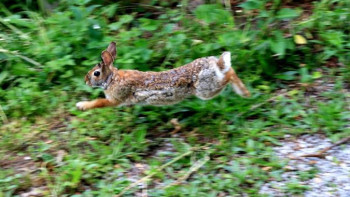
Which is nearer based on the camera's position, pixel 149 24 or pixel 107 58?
pixel 107 58

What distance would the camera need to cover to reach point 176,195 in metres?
4.50

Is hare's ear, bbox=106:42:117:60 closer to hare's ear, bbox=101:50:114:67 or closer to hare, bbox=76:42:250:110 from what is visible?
hare, bbox=76:42:250:110

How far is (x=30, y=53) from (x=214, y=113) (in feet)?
6.64

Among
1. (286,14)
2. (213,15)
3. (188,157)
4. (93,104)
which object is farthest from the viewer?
(213,15)

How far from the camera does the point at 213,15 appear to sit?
5.97 metres

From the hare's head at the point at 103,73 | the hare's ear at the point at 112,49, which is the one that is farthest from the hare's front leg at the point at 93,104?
the hare's ear at the point at 112,49

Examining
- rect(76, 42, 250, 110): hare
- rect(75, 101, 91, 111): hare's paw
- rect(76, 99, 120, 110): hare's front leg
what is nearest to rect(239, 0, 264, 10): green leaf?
rect(76, 42, 250, 110): hare

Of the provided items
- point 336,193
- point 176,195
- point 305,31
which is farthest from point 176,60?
point 336,193

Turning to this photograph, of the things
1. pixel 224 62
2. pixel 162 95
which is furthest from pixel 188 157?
pixel 224 62

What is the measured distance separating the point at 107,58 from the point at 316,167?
202 cm

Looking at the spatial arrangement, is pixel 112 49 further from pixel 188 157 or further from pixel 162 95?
pixel 188 157

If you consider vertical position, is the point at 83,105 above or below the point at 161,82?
below

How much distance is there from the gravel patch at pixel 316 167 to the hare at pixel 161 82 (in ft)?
2.26

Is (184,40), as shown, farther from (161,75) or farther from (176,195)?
(176,195)
